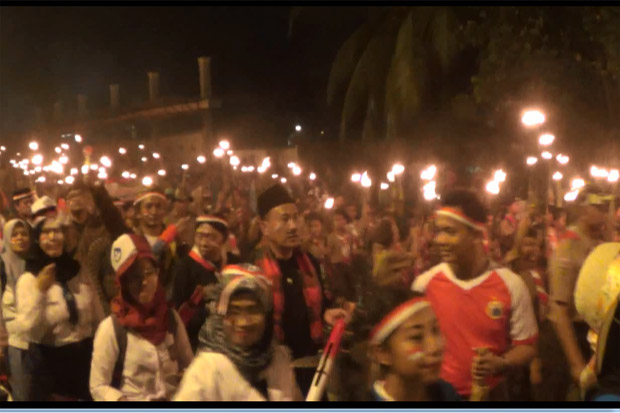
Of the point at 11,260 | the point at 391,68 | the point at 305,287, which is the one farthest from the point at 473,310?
the point at 11,260

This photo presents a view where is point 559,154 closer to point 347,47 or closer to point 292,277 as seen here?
point 347,47

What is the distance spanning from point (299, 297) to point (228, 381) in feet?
2.28

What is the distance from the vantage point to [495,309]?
4.64 m

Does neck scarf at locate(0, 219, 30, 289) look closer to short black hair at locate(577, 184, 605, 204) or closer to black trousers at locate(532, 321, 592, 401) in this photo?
black trousers at locate(532, 321, 592, 401)

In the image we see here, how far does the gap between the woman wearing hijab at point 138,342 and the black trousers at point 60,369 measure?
186 millimetres

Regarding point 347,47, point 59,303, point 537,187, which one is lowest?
point 59,303

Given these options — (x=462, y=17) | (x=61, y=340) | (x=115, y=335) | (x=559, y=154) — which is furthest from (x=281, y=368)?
(x=462, y=17)

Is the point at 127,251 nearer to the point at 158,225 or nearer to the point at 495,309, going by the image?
the point at 158,225

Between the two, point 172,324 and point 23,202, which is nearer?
point 172,324

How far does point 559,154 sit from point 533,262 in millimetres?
931

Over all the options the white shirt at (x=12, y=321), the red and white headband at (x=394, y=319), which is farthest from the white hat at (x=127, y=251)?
the red and white headband at (x=394, y=319)

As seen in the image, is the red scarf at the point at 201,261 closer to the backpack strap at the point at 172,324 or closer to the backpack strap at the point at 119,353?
the backpack strap at the point at 172,324

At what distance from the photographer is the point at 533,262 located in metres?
4.96

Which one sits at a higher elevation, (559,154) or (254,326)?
(559,154)
